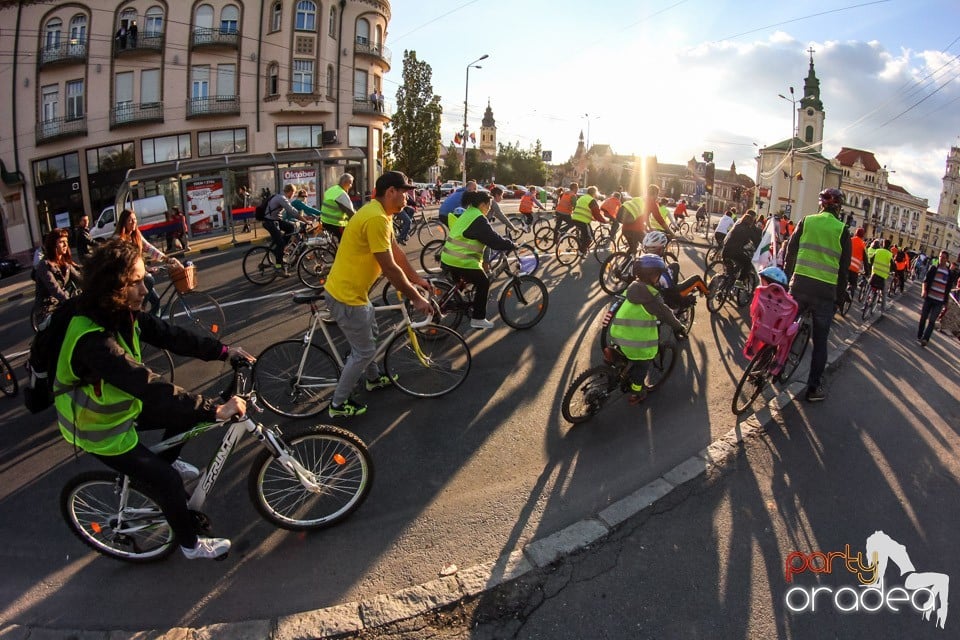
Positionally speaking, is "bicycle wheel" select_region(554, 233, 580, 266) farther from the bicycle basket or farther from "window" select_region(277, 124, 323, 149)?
"window" select_region(277, 124, 323, 149)

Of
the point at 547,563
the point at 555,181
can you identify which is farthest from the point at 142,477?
the point at 555,181

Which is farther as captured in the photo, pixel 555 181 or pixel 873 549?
pixel 555 181

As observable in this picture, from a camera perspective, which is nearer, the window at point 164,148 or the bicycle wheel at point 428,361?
the bicycle wheel at point 428,361

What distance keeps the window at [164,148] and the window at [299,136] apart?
4748 mm

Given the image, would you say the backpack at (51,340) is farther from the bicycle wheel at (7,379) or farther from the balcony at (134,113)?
the balcony at (134,113)

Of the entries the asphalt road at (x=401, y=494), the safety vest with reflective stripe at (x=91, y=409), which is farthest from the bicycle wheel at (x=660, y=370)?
the safety vest with reflective stripe at (x=91, y=409)

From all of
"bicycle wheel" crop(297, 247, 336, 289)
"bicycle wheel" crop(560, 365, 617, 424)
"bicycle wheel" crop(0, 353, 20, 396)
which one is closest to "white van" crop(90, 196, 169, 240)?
"bicycle wheel" crop(297, 247, 336, 289)

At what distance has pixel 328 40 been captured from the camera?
1174 inches

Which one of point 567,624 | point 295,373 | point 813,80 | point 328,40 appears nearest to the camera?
point 567,624

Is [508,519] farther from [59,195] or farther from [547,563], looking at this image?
[59,195]

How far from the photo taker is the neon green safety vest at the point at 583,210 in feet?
36.1

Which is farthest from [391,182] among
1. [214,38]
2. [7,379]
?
[214,38]

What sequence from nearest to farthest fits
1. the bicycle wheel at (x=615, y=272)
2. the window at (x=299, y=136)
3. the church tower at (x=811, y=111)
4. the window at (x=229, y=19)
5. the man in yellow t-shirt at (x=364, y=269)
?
the man in yellow t-shirt at (x=364, y=269)
the bicycle wheel at (x=615, y=272)
the window at (x=229, y=19)
the window at (x=299, y=136)
the church tower at (x=811, y=111)

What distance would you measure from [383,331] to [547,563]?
291 cm
